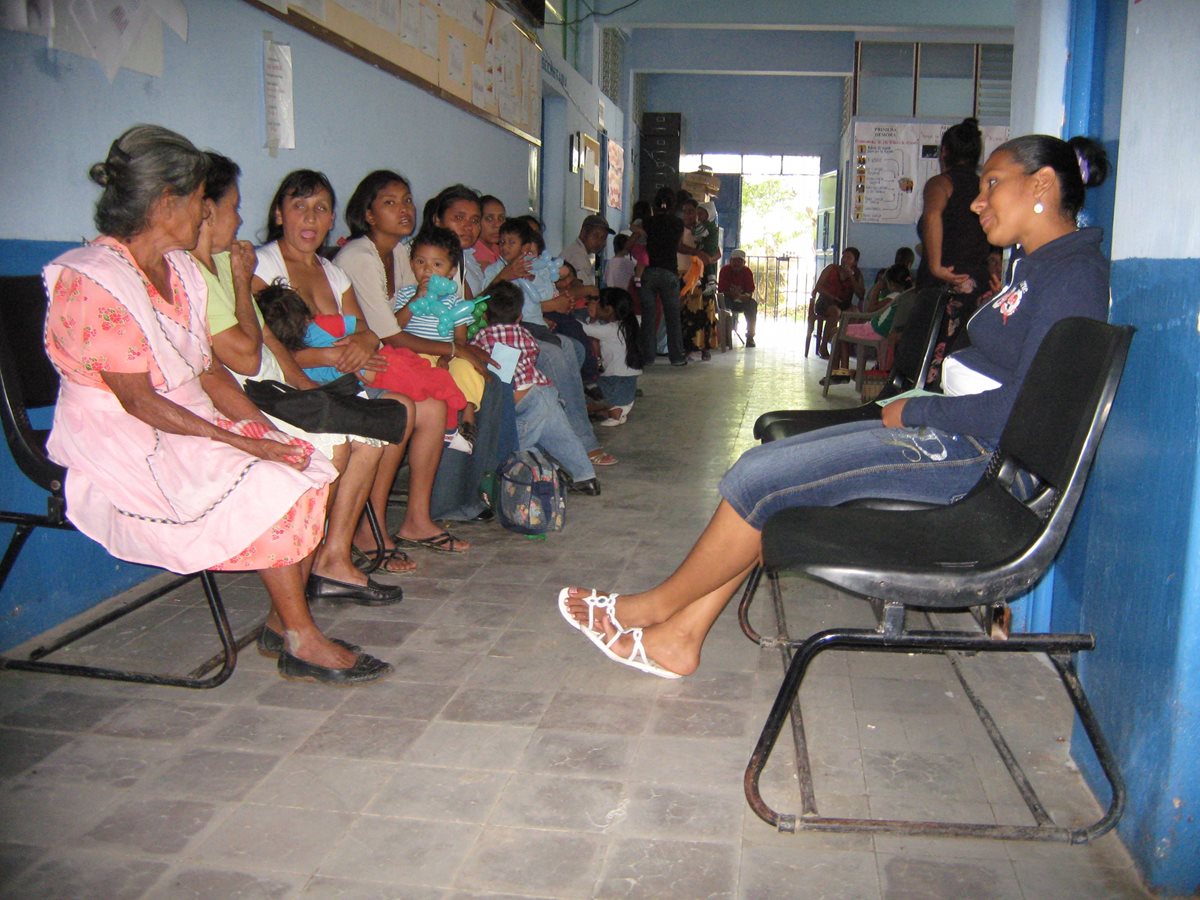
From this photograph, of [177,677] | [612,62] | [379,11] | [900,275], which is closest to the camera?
[177,677]

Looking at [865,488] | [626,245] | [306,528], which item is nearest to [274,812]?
[306,528]

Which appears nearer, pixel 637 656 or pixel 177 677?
pixel 177 677

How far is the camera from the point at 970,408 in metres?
2.04

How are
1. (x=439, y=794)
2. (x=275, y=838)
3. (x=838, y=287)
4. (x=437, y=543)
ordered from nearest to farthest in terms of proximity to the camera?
(x=275, y=838)
(x=439, y=794)
(x=437, y=543)
(x=838, y=287)

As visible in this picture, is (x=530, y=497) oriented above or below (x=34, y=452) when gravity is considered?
below

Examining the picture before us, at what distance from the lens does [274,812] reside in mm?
1828

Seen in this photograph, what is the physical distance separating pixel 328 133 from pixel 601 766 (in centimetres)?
297

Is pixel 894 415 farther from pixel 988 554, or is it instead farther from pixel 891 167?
pixel 891 167

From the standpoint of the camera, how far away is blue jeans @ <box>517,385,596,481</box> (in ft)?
13.0

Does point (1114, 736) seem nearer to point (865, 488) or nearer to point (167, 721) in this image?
point (865, 488)

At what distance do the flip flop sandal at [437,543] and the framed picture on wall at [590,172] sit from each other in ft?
21.6

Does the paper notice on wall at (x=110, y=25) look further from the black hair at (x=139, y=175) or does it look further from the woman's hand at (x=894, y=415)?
the woman's hand at (x=894, y=415)

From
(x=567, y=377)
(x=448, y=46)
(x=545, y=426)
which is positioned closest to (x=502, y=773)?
(x=545, y=426)

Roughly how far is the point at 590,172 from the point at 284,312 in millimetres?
7469
